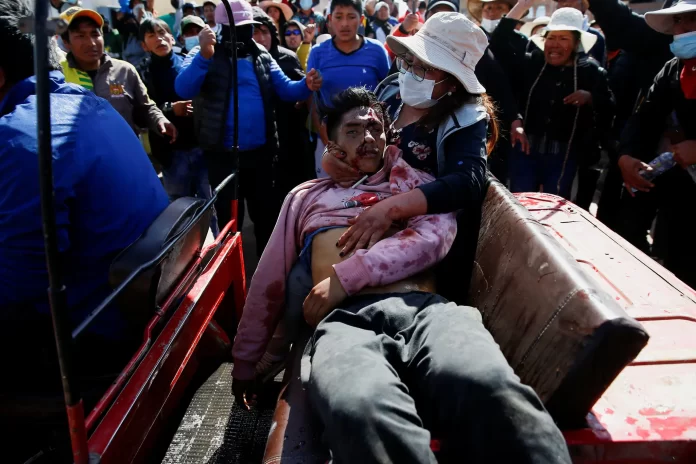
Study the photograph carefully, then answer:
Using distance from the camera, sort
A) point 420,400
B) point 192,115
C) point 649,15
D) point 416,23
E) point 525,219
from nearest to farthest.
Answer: point 420,400 < point 525,219 < point 649,15 < point 192,115 < point 416,23

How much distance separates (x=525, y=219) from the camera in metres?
1.67

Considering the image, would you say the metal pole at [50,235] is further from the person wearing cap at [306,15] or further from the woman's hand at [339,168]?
the person wearing cap at [306,15]

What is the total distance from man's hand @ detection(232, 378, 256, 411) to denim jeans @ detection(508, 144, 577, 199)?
2880 millimetres

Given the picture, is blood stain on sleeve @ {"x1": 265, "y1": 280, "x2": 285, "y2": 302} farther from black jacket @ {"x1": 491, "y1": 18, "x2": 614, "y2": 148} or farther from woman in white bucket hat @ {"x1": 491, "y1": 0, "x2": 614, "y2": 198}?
black jacket @ {"x1": 491, "y1": 18, "x2": 614, "y2": 148}

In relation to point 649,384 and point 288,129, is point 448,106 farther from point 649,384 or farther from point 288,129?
point 288,129

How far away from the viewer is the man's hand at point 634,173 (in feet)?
9.73

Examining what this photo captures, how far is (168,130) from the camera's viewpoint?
12.0 ft

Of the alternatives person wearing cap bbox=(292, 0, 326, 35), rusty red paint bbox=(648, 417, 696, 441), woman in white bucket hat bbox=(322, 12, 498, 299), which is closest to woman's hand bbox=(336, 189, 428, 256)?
woman in white bucket hat bbox=(322, 12, 498, 299)

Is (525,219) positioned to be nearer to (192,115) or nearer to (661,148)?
(661,148)

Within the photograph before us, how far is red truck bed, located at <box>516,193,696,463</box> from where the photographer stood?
119 cm

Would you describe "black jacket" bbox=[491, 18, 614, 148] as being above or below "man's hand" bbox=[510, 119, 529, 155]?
above

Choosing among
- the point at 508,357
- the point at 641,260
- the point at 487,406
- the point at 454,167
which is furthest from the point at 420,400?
the point at 641,260

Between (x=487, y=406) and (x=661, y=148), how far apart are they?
261 centimetres

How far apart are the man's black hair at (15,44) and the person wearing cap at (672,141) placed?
3.01 meters
